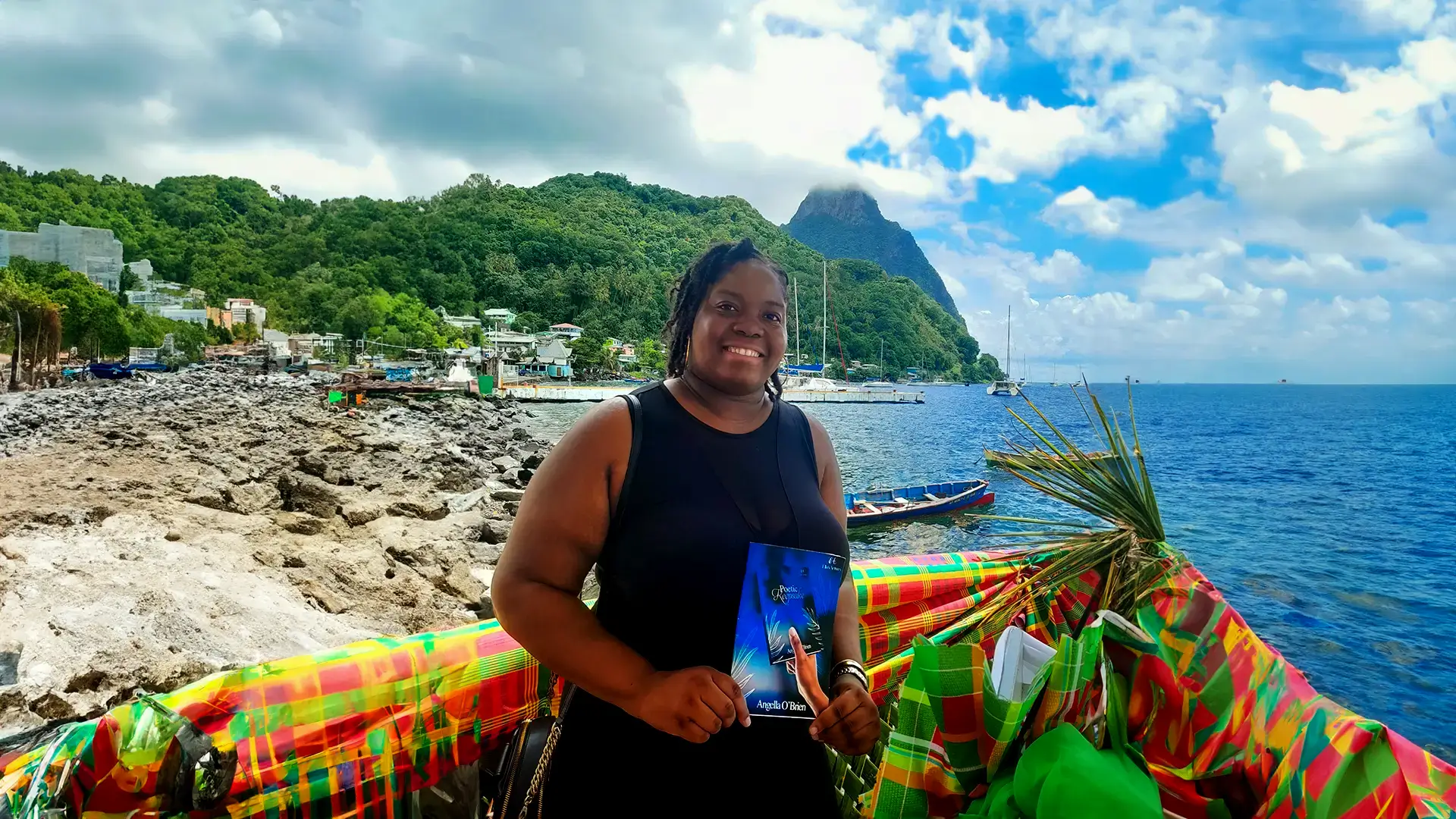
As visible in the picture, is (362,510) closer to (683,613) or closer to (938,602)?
(938,602)

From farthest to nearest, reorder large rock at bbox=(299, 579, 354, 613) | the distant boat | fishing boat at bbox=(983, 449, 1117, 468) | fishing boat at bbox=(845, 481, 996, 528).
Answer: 1. fishing boat at bbox=(845, 481, 996, 528)
2. large rock at bbox=(299, 579, 354, 613)
3. the distant boat
4. fishing boat at bbox=(983, 449, 1117, 468)

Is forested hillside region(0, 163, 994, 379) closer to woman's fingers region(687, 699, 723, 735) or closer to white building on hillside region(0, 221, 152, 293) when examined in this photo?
white building on hillside region(0, 221, 152, 293)

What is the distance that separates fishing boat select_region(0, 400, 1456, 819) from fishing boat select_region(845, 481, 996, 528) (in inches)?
574

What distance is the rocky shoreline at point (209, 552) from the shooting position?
3.47 m

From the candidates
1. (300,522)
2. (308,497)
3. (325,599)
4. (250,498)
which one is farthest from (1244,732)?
(250,498)

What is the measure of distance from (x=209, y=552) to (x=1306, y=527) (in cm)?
3177

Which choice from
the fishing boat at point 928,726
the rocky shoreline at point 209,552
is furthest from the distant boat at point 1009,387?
the rocky shoreline at point 209,552

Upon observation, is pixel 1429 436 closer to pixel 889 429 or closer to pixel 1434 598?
pixel 889 429

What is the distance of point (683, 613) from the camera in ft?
3.63

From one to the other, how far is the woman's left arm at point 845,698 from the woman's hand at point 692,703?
0.62 feet

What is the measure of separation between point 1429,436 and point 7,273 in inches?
4154

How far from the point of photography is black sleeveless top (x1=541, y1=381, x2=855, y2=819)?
1106 millimetres

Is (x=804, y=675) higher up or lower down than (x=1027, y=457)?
lower down

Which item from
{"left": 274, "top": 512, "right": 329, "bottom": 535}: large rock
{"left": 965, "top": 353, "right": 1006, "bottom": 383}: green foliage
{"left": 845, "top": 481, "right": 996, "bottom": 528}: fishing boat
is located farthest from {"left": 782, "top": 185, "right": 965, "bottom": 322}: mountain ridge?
{"left": 274, "top": 512, "right": 329, "bottom": 535}: large rock
